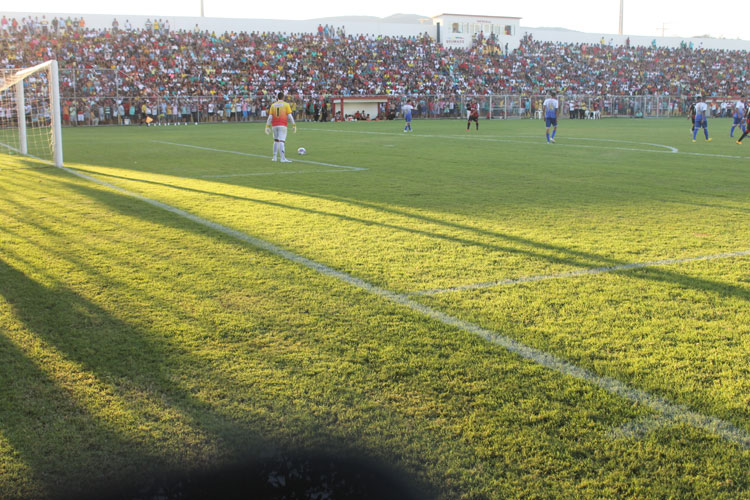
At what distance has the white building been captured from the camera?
182 ft

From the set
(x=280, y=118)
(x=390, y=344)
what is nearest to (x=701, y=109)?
(x=280, y=118)

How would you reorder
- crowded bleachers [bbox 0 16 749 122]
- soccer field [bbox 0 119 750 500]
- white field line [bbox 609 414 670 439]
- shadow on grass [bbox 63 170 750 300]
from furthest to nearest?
crowded bleachers [bbox 0 16 749 122] < shadow on grass [bbox 63 170 750 300] < white field line [bbox 609 414 670 439] < soccer field [bbox 0 119 750 500]

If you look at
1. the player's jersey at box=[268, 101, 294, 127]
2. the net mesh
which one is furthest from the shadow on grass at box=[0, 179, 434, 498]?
the net mesh

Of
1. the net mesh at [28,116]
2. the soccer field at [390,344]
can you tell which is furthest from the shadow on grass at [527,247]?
the net mesh at [28,116]

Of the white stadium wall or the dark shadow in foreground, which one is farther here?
the white stadium wall

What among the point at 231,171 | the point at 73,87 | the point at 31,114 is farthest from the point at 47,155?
the point at 73,87

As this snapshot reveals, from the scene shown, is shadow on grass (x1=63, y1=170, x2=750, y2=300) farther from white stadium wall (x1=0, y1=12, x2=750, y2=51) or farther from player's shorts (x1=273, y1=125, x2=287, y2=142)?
white stadium wall (x1=0, y1=12, x2=750, y2=51)

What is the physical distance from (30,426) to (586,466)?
2217mm

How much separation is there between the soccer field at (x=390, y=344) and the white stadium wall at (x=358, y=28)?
1624 inches

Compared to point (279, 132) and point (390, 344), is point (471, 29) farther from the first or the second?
point (390, 344)

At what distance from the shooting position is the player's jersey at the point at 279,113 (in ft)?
44.6

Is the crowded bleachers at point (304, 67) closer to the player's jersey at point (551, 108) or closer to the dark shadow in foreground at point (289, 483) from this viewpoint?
the player's jersey at point (551, 108)

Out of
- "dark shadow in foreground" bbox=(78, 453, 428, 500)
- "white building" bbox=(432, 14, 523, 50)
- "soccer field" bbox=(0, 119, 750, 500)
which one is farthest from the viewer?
"white building" bbox=(432, 14, 523, 50)

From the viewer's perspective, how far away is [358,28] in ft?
173
